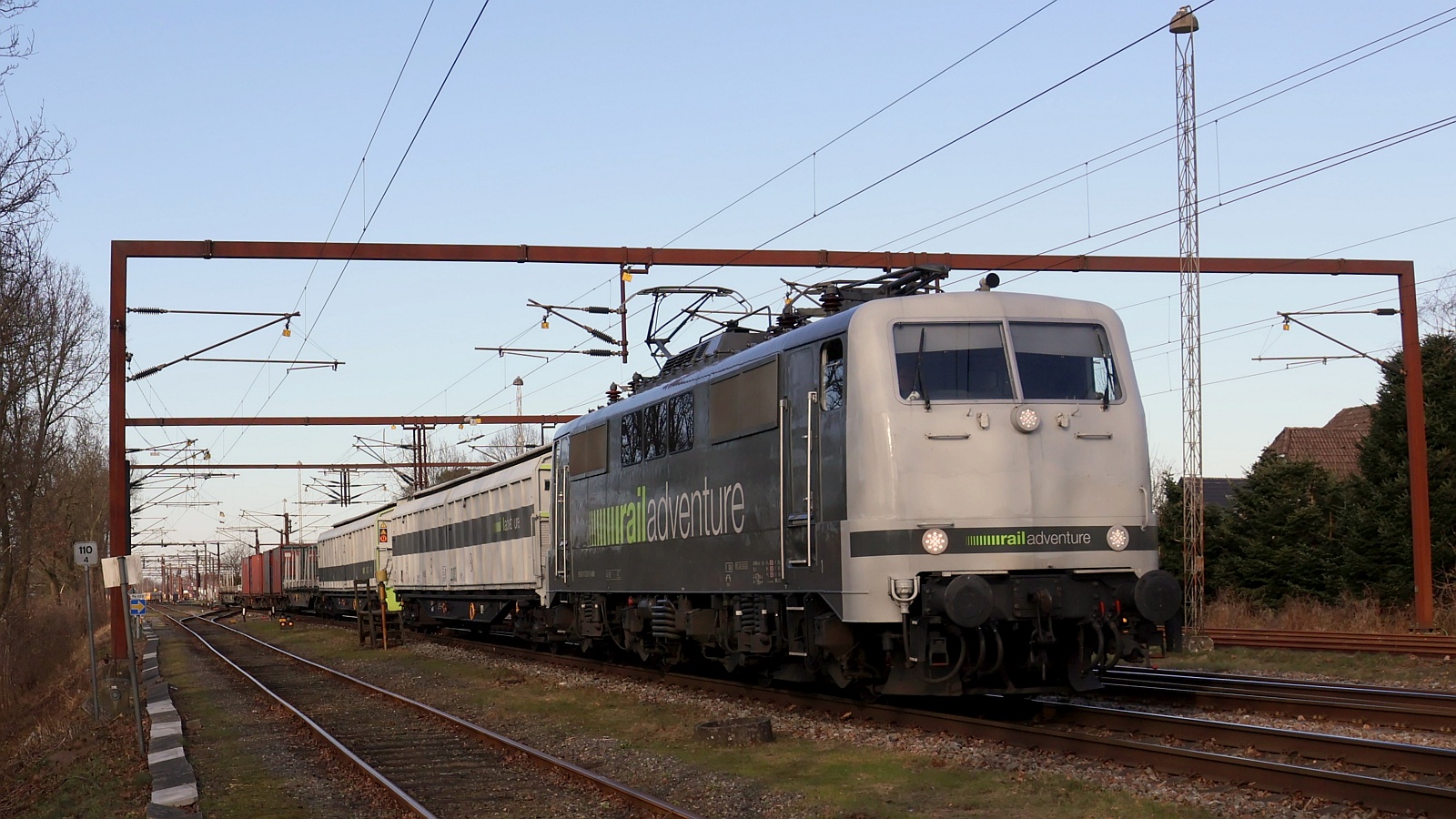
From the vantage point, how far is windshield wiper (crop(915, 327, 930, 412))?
11.6 m

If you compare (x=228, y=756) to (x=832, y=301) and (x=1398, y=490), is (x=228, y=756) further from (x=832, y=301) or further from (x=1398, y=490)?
(x=1398, y=490)

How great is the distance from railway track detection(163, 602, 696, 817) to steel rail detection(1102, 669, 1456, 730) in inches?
236

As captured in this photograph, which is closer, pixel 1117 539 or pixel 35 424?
pixel 1117 539

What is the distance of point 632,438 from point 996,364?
6.83 meters

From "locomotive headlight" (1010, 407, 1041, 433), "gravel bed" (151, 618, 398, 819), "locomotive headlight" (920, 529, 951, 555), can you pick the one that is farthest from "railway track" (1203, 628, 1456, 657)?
"gravel bed" (151, 618, 398, 819)

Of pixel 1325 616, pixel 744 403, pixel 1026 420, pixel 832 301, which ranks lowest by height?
pixel 1325 616

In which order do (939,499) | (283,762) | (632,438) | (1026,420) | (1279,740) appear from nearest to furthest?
(1279,740)
(939,499)
(1026,420)
(283,762)
(632,438)

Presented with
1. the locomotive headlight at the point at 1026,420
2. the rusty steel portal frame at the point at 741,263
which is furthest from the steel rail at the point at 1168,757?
the rusty steel portal frame at the point at 741,263

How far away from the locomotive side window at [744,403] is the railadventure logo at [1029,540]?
277 cm

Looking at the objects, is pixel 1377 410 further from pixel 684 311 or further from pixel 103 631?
pixel 103 631

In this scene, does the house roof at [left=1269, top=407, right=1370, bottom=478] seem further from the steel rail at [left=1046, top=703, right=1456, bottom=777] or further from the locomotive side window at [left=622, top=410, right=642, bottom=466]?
the steel rail at [left=1046, top=703, right=1456, bottom=777]

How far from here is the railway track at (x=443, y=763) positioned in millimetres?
9922

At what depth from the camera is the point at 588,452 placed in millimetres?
19453

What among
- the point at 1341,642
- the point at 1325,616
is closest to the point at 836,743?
the point at 1341,642
